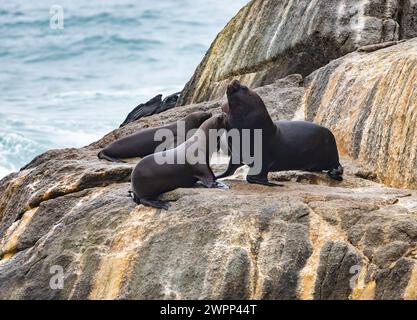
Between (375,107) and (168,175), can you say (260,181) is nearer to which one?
(168,175)

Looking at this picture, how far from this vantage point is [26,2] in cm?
4444

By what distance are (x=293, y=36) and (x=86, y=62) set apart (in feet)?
87.2

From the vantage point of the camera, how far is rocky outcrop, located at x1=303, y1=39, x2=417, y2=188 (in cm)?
905

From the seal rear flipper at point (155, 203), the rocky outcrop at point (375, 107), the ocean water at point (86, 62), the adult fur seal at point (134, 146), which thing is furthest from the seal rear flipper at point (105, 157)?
the ocean water at point (86, 62)

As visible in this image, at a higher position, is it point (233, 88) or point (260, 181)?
point (233, 88)

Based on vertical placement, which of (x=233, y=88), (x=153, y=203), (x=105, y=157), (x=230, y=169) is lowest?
(x=105, y=157)

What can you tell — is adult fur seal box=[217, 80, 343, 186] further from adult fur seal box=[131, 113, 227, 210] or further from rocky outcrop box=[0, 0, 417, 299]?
adult fur seal box=[131, 113, 227, 210]

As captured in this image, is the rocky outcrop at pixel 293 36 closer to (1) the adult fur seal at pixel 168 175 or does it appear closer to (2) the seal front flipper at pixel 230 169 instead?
(2) the seal front flipper at pixel 230 169

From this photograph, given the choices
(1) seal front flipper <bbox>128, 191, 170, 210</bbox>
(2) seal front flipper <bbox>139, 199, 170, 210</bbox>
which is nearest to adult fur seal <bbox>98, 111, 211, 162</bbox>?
(1) seal front flipper <bbox>128, 191, 170, 210</bbox>

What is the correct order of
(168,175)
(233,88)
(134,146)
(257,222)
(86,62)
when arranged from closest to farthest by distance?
(257,222) < (168,175) < (233,88) < (134,146) < (86,62)

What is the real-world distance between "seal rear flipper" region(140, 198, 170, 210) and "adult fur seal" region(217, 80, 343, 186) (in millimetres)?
1085

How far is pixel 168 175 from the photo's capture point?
827cm

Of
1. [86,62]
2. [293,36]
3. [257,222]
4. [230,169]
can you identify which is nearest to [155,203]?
[257,222]
